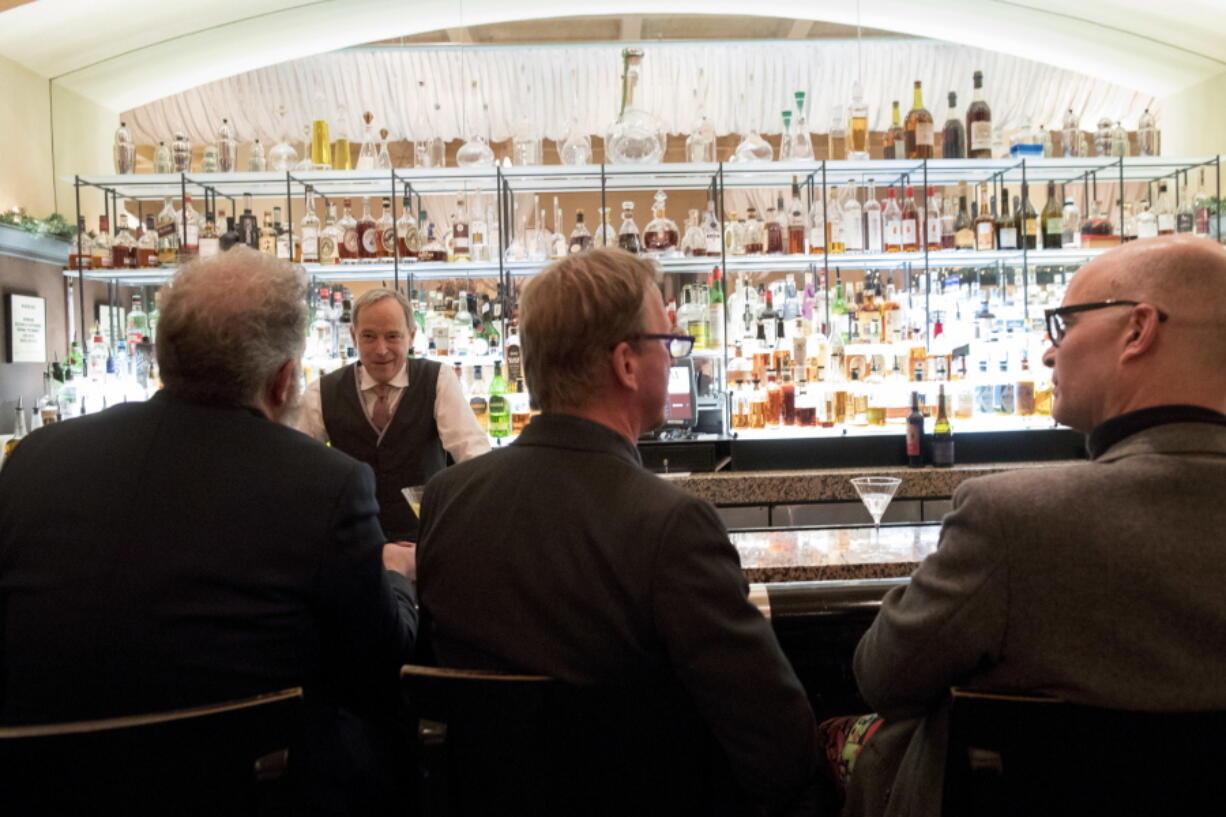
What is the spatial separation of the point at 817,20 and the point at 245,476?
5.02 m

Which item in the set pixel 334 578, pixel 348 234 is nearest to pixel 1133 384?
pixel 334 578

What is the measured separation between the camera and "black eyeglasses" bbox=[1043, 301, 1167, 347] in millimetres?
1256

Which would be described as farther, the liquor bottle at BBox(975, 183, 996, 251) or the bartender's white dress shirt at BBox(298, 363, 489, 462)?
the liquor bottle at BBox(975, 183, 996, 251)

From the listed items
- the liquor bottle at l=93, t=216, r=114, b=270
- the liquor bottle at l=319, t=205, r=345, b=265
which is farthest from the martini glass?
the liquor bottle at l=93, t=216, r=114, b=270

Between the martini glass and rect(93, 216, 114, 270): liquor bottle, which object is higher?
rect(93, 216, 114, 270): liquor bottle

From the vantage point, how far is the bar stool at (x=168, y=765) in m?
1.00

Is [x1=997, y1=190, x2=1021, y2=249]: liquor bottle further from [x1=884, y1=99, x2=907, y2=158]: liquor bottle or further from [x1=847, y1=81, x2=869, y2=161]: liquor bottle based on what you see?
[x1=847, y1=81, x2=869, y2=161]: liquor bottle

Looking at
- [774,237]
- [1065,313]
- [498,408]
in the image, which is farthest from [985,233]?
[1065,313]

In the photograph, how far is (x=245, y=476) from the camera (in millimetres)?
1261

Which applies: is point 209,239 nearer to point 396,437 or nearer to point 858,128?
point 396,437

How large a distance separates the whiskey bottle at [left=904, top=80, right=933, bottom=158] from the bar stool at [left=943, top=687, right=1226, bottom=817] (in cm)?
439

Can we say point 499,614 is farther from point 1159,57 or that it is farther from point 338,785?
point 1159,57

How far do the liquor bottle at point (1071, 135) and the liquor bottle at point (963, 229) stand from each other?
66cm

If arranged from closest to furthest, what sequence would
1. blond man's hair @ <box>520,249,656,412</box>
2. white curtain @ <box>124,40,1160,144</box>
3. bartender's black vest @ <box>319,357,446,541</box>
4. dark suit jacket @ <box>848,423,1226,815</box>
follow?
dark suit jacket @ <box>848,423,1226,815</box> → blond man's hair @ <box>520,249,656,412</box> → bartender's black vest @ <box>319,357,446,541</box> → white curtain @ <box>124,40,1160,144</box>
